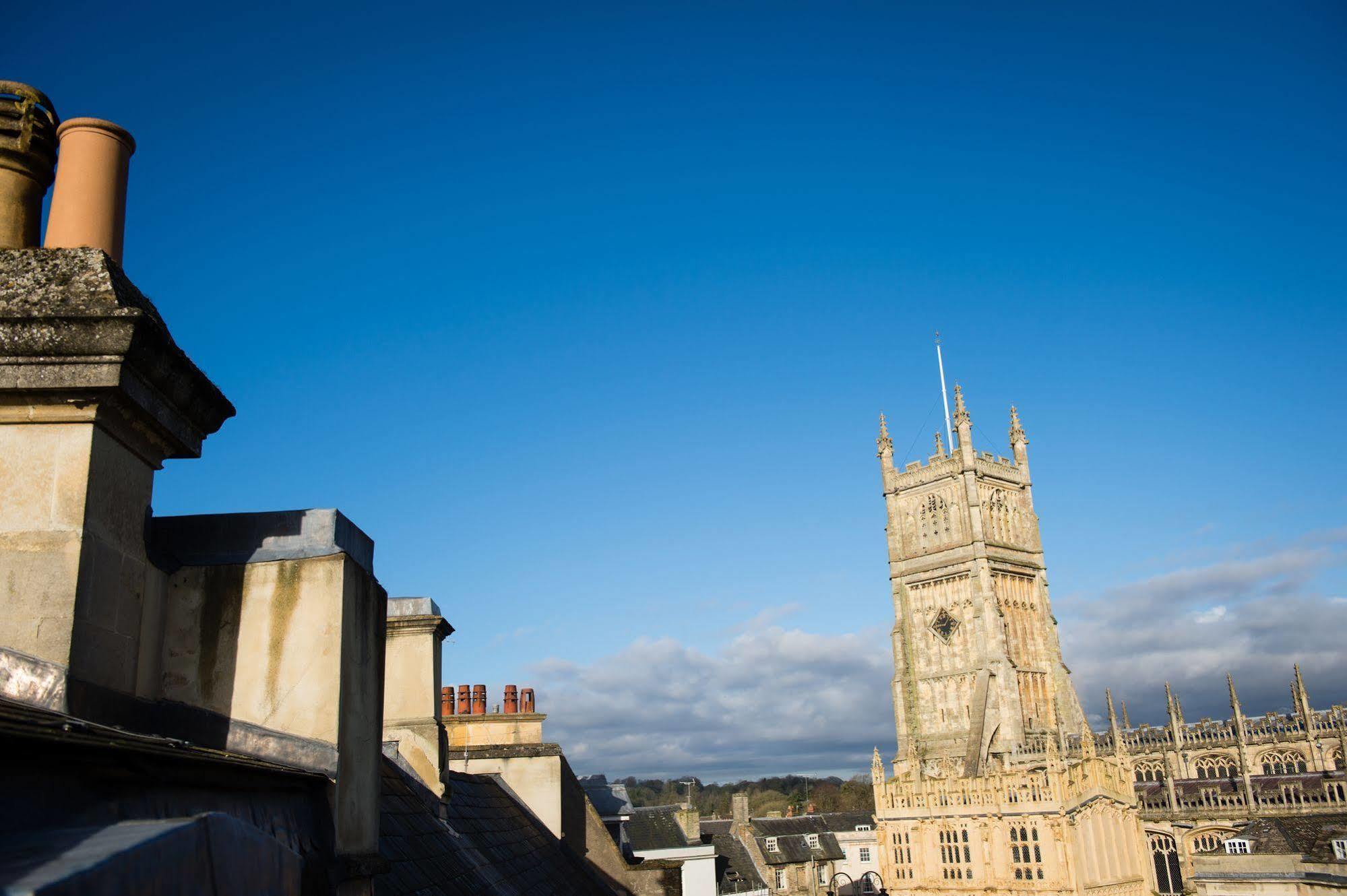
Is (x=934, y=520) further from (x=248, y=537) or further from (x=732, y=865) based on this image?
(x=248, y=537)

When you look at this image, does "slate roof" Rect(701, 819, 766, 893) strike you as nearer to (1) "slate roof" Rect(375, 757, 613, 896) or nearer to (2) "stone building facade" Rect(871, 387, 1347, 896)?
(2) "stone building facade" Rect(871, 387, 1347, 896)

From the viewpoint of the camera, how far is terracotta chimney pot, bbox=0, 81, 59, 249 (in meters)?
4.84

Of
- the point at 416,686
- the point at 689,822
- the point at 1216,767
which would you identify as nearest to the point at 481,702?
the point at 416,686

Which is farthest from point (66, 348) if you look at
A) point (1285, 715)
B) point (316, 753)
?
point (1285, 715)

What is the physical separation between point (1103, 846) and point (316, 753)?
2189 inches

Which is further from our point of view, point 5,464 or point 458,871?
point 458,871

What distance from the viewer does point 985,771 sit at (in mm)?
64375

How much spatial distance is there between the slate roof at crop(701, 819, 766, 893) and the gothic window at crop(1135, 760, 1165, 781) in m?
31.5

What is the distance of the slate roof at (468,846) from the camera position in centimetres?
762

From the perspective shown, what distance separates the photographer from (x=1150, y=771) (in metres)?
76.2

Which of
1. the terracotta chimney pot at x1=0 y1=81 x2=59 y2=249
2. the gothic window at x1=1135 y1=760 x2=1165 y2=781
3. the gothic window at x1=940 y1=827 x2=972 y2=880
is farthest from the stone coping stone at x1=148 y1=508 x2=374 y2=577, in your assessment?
the gothic window at x1=1135 y1=760 x2=1165 y2=781

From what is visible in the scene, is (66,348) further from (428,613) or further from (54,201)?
(428,613)

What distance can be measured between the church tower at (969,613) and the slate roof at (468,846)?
58.6m

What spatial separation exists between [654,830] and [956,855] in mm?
20387
